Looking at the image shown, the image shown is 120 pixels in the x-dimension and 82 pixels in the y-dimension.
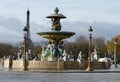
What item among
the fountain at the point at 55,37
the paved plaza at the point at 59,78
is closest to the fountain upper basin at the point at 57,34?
the fountain at the point at 55,37

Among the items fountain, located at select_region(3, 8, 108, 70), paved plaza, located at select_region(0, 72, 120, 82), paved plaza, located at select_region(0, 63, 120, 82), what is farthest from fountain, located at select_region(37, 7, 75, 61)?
paved plaza, located at select_region(0, 72, 120, 82)

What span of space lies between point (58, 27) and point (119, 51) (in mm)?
69056

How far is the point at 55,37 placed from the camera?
59.8 m

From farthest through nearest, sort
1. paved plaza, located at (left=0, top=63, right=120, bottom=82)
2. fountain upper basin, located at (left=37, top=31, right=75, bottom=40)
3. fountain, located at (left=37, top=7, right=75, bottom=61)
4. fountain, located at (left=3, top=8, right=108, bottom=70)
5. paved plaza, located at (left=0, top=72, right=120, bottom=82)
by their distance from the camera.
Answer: fountain, located at (left=37, top=7, right=75, bottom=61) → fountain upper basin, located at (left=37, top=31, right=75, bottom=40) → fountain, located at (left=3, top=8, right=108, bottom=70) → paved plaza, located at (left=0, top=63, right=120, bottom=82) → paved plaza, located at (left=0, top=72, right=120, bottom=82)

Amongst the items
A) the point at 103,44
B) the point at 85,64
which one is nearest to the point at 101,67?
the point at 85,64

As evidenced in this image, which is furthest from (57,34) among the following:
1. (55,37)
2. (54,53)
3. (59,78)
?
(59,78)

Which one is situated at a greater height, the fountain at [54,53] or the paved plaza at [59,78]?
the fountain at [54,53]

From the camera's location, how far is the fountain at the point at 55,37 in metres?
58.9

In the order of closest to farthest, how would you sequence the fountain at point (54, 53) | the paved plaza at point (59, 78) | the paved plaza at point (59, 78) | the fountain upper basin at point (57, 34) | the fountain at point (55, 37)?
the paved plaza at point (59, 78)
the paved plaza at point (59, 78)
the fountain at point (54, 53)
the fountain upper basin at point (57, 34)
the fountain at point (55, 37)

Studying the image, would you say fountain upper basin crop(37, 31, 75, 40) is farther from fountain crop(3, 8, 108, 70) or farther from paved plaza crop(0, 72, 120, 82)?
paved plaza crop(0, 72, 120, 82)

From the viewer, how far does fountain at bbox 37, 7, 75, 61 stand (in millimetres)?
58906

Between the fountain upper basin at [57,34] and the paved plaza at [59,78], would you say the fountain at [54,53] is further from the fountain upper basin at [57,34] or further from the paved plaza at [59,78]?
the paved plaza at [59,78]

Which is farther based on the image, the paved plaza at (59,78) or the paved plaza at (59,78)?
the paved plaza at (59,78)

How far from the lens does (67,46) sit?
137 metres
